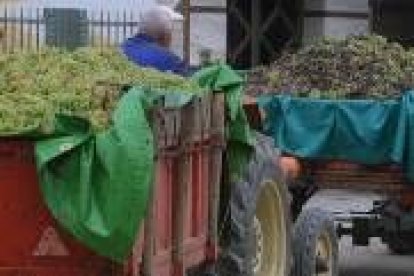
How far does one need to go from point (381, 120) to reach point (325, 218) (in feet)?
4.22

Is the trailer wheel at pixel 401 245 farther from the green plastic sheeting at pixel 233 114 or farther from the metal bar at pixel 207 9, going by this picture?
the metal bar at pixel 207 9

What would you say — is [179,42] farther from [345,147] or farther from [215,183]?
[215,183]

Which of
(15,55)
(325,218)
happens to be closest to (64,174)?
(15,55)

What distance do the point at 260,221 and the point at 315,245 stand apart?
2.89 ft

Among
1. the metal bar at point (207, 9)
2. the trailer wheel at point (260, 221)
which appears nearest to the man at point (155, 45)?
the trailer wheel at point (260, 221)

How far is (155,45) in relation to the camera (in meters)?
9.16

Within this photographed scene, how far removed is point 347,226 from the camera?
11.9 metres

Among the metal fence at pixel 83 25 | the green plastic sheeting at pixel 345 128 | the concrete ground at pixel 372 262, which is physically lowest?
the concrete ground at pixel 372 262

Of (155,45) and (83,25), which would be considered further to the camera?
(83,25)

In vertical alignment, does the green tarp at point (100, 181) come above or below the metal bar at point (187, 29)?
below

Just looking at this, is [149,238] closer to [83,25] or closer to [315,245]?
[315,245]

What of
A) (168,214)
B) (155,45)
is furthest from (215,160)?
(155,45)

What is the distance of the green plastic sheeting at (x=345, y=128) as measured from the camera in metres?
10.7

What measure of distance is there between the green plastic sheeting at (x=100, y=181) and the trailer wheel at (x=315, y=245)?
3.54 metres
